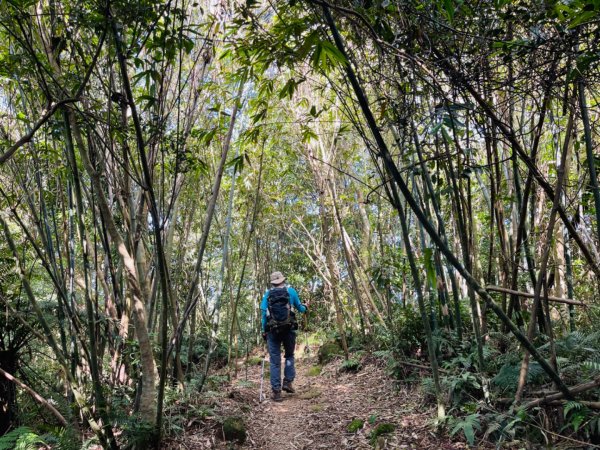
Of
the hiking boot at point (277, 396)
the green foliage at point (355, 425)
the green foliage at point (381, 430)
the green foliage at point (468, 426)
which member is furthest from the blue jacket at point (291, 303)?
the green foliage at point (468, 426)

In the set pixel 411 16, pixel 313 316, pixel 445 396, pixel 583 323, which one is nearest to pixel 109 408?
pixel 445 396

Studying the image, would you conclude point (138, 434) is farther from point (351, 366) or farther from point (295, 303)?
point (351, 366)

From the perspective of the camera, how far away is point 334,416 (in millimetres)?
4137

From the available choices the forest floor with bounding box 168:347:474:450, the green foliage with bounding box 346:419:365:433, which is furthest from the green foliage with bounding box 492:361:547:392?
the green foliage with bounding box 346:419:365:433

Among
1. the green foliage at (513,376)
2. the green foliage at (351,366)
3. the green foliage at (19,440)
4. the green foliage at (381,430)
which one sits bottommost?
the green foliage at (381,430)

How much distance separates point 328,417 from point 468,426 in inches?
77.1

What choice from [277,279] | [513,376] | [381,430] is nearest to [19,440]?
[381,430]

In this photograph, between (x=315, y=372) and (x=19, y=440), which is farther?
(x=315, y=372)

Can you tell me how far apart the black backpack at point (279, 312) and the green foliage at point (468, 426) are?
2877mm

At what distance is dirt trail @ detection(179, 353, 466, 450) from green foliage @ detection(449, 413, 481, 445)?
0.12 metres

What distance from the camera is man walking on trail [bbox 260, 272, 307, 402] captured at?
5.37 metres

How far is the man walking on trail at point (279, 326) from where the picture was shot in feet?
17.6

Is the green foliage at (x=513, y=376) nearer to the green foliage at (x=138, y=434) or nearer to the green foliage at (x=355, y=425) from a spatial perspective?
the green foliage at (x=355, y=425)

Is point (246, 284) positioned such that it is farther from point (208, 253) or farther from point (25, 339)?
point (25, 339)
